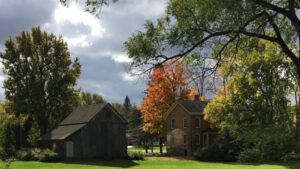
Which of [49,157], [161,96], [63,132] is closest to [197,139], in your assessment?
[161,96]

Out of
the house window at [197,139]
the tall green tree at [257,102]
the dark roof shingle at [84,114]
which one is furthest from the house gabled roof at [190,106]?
the dark roof shingle at [84,114]

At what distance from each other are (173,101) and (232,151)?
16.8 m

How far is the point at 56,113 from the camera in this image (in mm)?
55812

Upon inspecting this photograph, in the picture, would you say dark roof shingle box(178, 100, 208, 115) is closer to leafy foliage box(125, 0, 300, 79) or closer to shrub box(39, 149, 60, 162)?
shrub box(39, 149, 60, 162)

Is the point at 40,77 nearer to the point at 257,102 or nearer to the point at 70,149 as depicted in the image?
the point at 70,149

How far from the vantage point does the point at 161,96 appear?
171 ft

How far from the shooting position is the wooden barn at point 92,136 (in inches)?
1565

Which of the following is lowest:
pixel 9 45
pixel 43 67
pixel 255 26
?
pixel 255 26

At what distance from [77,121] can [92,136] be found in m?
3.65

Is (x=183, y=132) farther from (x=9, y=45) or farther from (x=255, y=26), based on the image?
(x=255, y=26)

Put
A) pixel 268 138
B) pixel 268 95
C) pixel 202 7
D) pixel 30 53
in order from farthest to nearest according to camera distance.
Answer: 1. pixel 30 53
2. pixel 268 95
3. pixel 268 138
4. pixel 202 7

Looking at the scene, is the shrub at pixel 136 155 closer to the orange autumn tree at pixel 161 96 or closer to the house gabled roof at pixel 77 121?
the house gabled roof at pixel 77 121

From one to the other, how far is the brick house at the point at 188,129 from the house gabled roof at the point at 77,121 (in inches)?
395

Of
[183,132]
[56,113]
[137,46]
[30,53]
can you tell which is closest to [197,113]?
[183,132]
